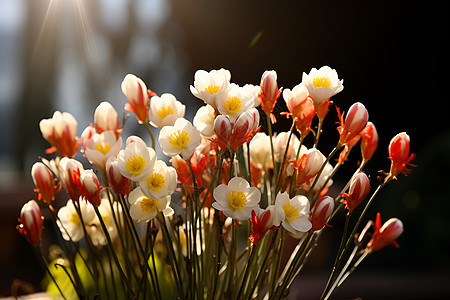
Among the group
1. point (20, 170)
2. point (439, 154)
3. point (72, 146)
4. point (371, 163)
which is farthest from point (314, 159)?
point (20, 170)

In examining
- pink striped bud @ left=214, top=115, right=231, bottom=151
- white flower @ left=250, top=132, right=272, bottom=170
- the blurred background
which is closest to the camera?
pink striped bud @ left=214, top=115, right=231, bottom=151

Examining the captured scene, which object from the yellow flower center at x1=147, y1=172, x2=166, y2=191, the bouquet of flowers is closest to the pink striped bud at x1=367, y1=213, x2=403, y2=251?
the bouquet of flowers

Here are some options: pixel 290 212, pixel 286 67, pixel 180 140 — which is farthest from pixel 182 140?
pixel 286 67

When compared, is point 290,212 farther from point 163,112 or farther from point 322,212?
point 163,112

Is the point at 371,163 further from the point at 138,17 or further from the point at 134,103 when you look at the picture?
the point at 134,103

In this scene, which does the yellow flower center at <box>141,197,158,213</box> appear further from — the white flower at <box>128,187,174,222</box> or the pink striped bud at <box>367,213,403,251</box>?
the pink striped bud at <box>367,213,403,251</box>

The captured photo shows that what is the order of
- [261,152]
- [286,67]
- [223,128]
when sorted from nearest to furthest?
[223,128] → [261,152] → [286,67]
